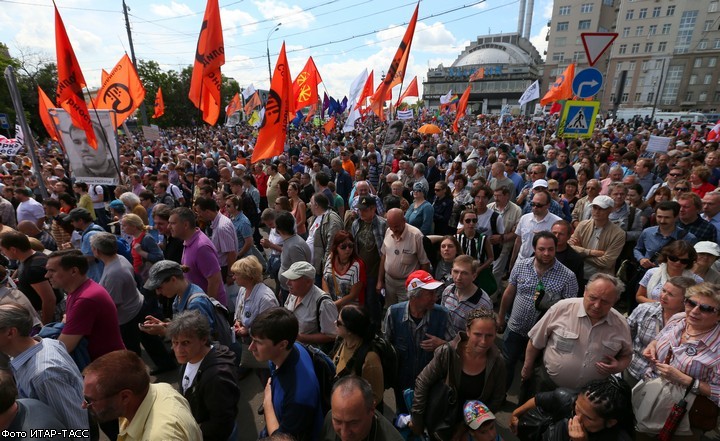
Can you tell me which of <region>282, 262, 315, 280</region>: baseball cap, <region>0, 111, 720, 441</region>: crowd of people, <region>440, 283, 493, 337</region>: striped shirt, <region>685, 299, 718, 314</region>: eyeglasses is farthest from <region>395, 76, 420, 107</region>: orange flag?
<region>685, 299, 718, 314</region>: eyeglasses

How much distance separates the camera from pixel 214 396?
220 centimetres

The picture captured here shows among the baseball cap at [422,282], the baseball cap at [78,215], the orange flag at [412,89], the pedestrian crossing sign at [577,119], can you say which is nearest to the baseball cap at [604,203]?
the baseball cap at [422,282]

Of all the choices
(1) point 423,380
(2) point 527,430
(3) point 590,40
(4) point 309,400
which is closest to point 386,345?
(1) point 423,380

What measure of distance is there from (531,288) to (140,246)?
4.49 m

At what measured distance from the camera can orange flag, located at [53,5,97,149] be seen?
5.66m

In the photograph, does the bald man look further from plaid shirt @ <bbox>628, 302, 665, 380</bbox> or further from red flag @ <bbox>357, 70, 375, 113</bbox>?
red flag @ <bbox>357, 70, 375, 113</bbox>

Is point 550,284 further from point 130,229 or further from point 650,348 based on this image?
point 130,229

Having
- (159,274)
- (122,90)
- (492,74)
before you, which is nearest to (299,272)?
(159,274)

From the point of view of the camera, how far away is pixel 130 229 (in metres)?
4.43

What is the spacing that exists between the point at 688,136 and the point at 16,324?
73.3ft

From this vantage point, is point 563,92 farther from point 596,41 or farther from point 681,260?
point 681,260

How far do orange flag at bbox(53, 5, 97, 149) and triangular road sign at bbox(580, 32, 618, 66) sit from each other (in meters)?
8.93

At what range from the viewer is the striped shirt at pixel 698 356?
7.54 ft

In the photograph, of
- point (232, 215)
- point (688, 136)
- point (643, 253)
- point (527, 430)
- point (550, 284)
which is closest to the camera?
point (527, 430)
